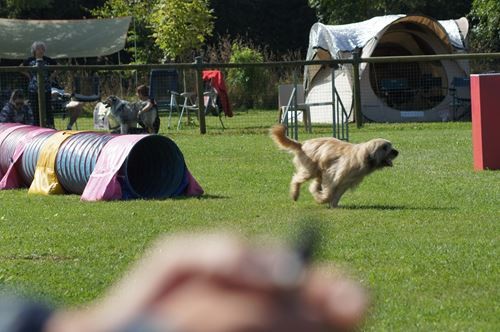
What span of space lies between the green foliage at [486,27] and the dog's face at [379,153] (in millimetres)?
23416

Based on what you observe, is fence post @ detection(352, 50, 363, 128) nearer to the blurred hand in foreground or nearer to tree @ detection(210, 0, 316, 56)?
the blurred hand in foreground

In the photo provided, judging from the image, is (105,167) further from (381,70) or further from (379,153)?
(381,70)

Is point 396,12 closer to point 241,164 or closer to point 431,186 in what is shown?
point 241,164

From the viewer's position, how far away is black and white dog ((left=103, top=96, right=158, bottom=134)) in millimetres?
20047

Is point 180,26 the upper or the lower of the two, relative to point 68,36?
upper

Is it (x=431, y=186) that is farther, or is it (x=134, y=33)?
(x=134, y=33)

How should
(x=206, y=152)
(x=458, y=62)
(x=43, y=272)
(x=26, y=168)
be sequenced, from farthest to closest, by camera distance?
(x=458, y=62)
(x=206, y=152)
(x=26, y=168)
(x=43, y=272)

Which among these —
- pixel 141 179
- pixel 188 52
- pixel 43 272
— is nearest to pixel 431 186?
pixel 141 179

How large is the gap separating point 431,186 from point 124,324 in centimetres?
1270

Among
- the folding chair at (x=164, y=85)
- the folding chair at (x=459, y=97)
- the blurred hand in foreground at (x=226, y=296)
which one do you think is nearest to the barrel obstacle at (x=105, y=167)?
the blurred hand in foreground at (x=226, y=296)

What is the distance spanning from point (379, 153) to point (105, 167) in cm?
332

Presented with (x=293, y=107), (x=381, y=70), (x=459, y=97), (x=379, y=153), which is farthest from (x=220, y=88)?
(x=379, y=153)

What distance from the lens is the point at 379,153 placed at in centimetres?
1153

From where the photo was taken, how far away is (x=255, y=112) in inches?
1278
